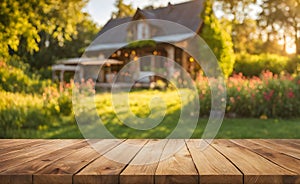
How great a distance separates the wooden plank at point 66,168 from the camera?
1.48 metres

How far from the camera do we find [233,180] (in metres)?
1.47

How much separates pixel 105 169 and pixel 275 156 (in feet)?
3.23

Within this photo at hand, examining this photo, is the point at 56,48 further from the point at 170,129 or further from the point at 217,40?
the point at 170,129

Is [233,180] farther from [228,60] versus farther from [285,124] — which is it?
[228,60]

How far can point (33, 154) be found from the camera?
200cm

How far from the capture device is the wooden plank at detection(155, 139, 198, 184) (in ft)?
4.81

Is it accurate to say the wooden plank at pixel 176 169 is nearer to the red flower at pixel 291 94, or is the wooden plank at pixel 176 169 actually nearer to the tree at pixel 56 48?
the red flower at pixel 291 94

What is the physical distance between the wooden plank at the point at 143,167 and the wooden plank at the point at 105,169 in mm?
33

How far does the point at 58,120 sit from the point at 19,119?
1.16 m

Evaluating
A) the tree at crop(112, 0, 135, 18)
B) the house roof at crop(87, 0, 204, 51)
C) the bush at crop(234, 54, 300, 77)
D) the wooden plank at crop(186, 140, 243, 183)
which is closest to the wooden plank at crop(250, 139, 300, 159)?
the wooden plank at crop(186, 140, 243, 183)

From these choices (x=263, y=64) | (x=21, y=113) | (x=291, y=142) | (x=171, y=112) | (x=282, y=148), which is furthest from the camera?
(x=263, y=64)

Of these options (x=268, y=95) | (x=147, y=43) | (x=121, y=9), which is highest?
(x=121, y=9)

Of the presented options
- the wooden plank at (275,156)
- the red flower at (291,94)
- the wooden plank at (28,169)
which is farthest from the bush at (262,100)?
the wooden plank at (28,169)

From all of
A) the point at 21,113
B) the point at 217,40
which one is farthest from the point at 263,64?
the point at 21,113
